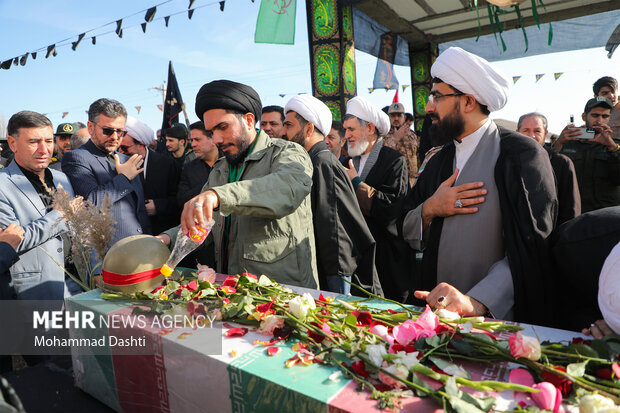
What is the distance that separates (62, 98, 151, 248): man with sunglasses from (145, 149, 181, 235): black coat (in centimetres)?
57

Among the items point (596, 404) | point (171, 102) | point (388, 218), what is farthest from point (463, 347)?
point (171, 102)

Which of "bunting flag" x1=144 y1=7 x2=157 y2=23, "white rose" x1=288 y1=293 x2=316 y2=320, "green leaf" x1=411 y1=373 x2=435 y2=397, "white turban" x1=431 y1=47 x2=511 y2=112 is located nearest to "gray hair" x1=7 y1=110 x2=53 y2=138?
"white rose" x1=288 y1=293 x2=316 y2=320

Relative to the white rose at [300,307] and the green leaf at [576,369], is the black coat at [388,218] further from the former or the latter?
the green leaf at [576,369]

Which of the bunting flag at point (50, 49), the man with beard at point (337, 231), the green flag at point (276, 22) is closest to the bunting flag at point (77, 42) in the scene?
the bunting flag at point (50, 49)

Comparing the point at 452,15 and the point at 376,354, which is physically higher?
the point at 452,15

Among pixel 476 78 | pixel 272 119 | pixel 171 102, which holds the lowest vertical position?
pixel 476 78

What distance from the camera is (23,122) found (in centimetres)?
279

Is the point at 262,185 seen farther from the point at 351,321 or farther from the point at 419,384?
the point at 419,384

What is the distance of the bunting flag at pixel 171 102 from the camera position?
293 inches

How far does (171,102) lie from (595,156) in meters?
6.66

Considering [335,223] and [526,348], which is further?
[335,223]

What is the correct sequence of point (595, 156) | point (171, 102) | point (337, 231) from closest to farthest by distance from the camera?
1. point (337, 231)
2. point (595, 156)
3. point (171, 102)

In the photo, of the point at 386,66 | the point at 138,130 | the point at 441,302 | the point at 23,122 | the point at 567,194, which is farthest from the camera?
the point at 386,66

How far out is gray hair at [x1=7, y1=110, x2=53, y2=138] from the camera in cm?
279
